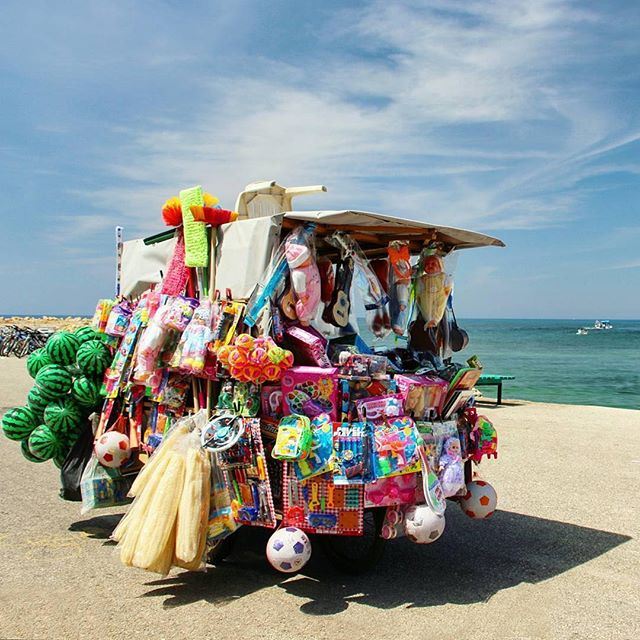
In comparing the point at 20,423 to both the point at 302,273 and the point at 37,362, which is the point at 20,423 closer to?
the point at 37,362

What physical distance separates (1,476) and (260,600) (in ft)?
15.0

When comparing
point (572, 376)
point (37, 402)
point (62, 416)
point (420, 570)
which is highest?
point (37, 402)

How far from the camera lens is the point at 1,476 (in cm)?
803

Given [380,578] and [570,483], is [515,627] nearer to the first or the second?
[380,578]

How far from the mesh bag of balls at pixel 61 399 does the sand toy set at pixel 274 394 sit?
0.05 feet

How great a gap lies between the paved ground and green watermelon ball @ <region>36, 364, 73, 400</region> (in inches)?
46.4

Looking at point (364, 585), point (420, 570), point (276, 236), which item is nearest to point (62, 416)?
point (276, 236)

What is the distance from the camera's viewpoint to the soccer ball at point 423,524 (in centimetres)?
466

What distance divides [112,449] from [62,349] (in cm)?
115

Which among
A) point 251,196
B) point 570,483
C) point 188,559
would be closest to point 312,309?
point 251,196

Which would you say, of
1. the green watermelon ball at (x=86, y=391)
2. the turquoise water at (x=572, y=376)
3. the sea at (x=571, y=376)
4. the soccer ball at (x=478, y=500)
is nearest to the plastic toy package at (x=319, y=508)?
the soccer ball at (x=478, y=500)

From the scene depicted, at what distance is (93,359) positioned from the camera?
20.3ft

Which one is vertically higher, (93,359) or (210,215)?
(210,215)

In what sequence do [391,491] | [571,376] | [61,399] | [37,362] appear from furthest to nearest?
[571,376]
[37,362]
[61,399]
[391,491]
